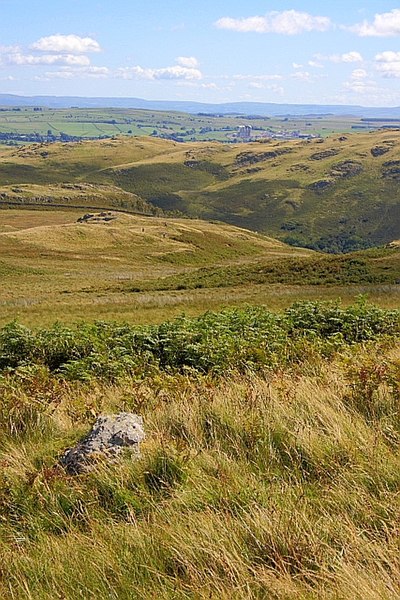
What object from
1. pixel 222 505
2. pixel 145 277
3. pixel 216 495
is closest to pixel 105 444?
pixel 216 495

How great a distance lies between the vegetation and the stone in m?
0.14

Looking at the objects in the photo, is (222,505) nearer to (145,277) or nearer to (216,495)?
(216,495)

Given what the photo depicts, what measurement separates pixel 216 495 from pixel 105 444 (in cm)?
152

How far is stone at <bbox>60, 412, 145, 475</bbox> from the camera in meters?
5.23

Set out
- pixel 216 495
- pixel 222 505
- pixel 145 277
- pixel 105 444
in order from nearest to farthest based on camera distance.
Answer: pixel 222 505 → pixel 216 495 → pixel 105 444 → pixel 145 277

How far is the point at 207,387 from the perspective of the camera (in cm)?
791

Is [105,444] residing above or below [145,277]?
above

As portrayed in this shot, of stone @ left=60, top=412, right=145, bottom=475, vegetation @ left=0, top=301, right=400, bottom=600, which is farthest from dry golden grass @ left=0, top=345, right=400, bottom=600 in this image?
stone @ left=60, top=412, right=145, bottom=475

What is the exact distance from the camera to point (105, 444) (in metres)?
5.52

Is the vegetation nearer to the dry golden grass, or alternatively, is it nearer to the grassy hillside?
the dry golden grass

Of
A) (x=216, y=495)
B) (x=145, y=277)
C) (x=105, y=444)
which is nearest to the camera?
(x=216, y=495)

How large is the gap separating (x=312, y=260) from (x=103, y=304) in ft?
93.2

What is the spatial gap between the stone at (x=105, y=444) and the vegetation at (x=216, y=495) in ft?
0.47

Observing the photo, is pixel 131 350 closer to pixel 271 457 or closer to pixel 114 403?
pixel 114 403
